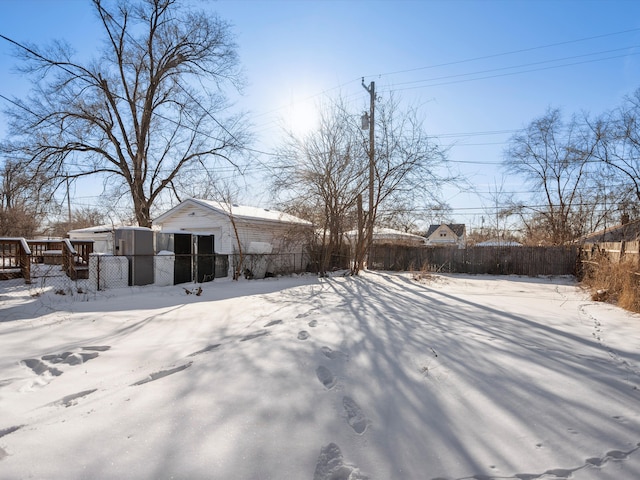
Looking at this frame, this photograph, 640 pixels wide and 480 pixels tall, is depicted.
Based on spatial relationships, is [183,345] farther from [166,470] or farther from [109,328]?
[166,470]

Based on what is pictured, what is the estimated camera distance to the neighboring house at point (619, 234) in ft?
50.2

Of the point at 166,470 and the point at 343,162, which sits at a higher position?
the point at 343,162

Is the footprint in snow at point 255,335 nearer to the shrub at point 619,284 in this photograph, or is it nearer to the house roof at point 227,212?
the shrub at point 619,284

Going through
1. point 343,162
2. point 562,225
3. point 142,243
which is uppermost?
point 343,162

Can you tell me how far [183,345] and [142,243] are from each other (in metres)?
7.27

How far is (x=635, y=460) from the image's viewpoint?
1.95 metres

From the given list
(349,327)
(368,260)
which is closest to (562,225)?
(368,260)

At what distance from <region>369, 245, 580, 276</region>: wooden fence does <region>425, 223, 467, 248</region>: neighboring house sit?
31.4 meters

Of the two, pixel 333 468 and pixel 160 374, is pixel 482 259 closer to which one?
pixel 160 374

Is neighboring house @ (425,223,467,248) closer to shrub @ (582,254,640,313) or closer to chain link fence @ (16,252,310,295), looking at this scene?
chain link fence @ (16,252,310,295)

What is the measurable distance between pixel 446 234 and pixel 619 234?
34908 mm

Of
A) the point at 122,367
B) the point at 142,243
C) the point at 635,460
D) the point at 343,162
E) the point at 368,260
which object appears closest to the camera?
the point at 635,460

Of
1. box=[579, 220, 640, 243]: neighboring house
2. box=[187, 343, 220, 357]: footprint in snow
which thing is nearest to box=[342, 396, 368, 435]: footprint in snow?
box=[187, 343, 220, 357]: footprint in snow

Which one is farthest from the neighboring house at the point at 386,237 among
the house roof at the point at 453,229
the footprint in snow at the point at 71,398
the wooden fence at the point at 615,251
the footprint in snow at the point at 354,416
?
the house roof at the point at 453,229
